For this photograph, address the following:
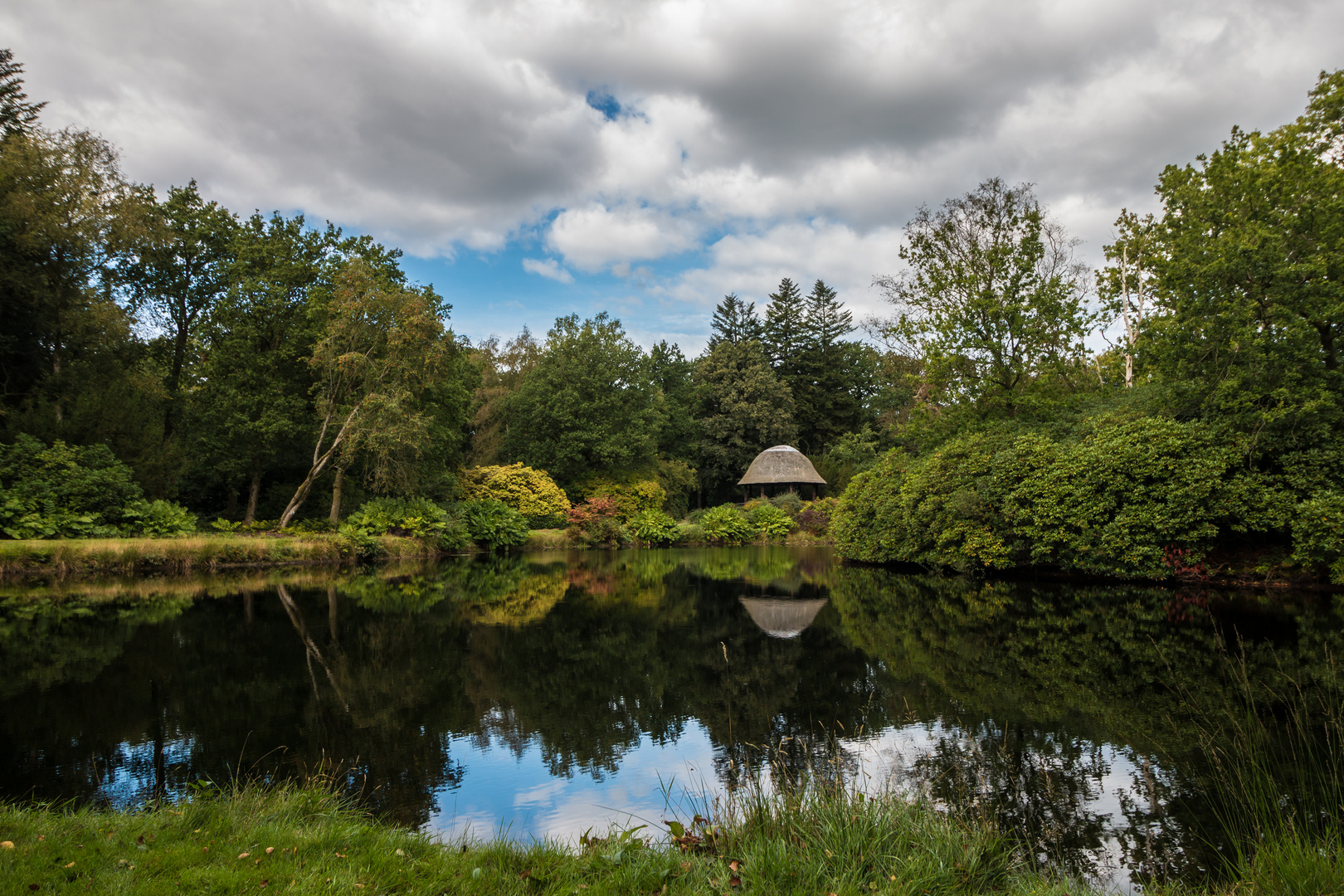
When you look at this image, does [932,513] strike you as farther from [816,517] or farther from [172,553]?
[172,553]

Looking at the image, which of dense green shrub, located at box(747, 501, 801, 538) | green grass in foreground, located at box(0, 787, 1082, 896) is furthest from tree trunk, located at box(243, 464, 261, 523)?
green grass in foreground, located at box(0, 787, 1082, 896)

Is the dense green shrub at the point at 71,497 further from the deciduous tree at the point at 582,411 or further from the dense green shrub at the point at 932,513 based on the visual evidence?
the dense green shrub at the point at 932,513

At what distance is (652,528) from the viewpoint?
30.8m

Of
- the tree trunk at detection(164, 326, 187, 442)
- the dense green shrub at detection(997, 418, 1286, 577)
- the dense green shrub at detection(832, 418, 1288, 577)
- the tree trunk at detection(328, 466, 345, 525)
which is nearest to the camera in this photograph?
the dense green shrub at detection(997, 418, 1286, 577)

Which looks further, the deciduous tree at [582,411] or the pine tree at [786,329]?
the pine tree at [786,329]

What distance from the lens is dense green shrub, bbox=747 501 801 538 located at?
1258 inches

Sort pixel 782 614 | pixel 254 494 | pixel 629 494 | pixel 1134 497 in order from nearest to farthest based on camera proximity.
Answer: pixel 782 614 < pixel 1134 497 < pixel 254 494 < pixel 629 494

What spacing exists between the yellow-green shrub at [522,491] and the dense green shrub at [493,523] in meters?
1.07

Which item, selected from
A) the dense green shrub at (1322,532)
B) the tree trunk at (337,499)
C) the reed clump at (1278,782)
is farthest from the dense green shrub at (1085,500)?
the tree trunk at (337,499)

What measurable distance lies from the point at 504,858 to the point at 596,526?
26.2 metres

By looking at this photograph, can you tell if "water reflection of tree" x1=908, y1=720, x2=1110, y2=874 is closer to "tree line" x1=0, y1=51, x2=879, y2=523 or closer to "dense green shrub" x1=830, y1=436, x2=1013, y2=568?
"dense green shrub" x1=830, y1=436, x2=1013, y2=568

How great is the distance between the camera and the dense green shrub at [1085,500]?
11.8m

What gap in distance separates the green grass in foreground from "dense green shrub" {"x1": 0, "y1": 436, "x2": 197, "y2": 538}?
53.9 feet

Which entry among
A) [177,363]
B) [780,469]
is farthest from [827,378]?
[177,363]
